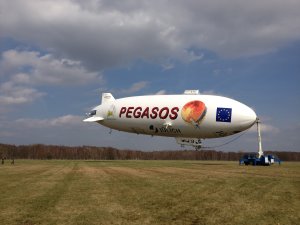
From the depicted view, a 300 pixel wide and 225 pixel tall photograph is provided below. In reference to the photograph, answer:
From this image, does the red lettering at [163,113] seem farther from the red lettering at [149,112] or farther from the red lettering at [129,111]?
the red lettering at [129,111]

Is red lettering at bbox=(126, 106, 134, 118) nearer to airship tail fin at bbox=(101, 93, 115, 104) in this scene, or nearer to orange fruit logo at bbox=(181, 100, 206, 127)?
airship tail fin at bbox=(101, 93, 115, 104)

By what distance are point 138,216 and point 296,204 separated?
6989mm

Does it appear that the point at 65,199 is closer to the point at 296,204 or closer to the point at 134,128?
the point at 296,204

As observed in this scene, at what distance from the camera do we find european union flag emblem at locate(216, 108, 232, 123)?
151ft

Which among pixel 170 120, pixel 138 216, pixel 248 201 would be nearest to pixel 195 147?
pixel 170 120

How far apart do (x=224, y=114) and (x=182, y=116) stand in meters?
6.09

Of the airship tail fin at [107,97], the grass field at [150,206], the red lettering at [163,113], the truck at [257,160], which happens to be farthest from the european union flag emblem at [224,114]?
the grass field at [150,206]

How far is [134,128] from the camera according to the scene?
55.0 metres

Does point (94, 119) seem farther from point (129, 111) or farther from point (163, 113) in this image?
point (163, 113)

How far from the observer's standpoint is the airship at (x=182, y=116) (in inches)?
1831

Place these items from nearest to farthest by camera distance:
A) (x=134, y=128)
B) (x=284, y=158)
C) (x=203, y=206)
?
(x=203, y=206) < (x=134, y=128) < (x=284, y=158)

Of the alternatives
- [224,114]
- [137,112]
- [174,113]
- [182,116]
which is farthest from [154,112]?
[224,114]

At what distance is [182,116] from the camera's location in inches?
1922

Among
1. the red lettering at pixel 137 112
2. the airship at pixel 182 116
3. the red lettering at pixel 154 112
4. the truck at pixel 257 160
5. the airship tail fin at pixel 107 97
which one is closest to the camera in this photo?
the airship at pixel 182 116
